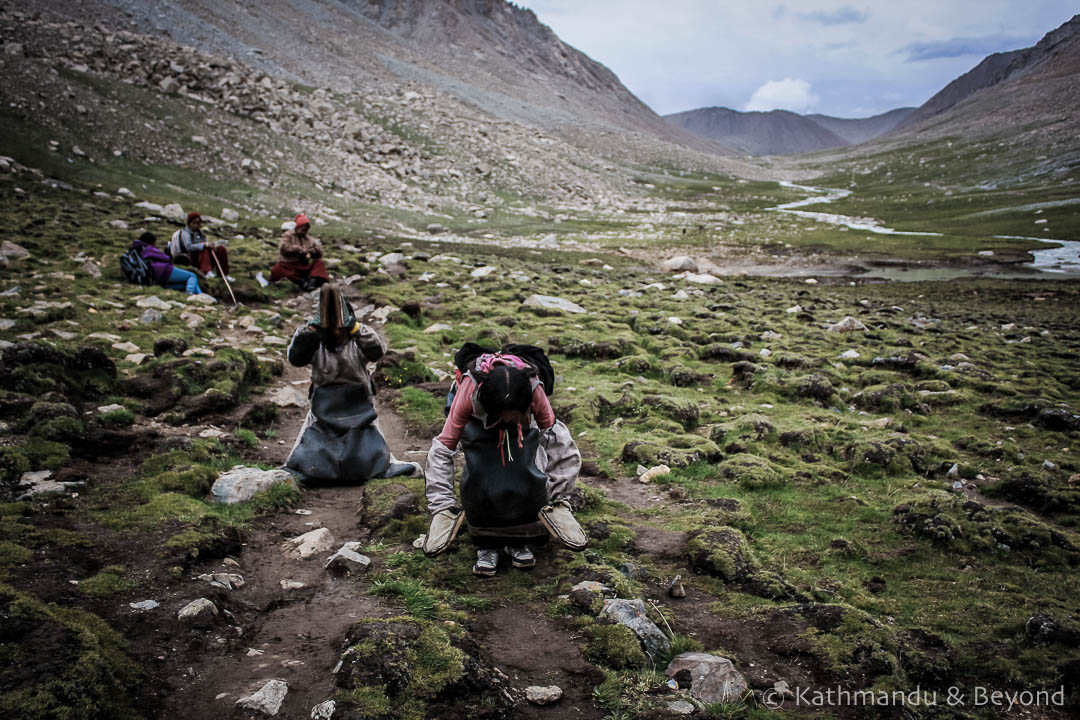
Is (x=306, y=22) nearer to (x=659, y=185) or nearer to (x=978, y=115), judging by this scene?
(x=659, y=185)

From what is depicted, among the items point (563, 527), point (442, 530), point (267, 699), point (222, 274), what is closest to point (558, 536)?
point (563, 527)

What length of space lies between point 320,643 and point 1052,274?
42.8 meters

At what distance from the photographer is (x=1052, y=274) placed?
32.2m

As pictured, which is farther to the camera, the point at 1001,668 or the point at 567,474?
the point at 567,474

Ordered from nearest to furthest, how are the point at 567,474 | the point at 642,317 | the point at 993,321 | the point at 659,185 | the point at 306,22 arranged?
the point at 567,474 < the point at 642,317 < the point at 993,321 < the point at 306,22 < the point at 659,185

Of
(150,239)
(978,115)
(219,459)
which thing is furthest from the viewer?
(978,115)

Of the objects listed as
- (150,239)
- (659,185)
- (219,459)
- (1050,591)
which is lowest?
(1050,591)

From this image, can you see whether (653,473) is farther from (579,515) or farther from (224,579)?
(224,579)

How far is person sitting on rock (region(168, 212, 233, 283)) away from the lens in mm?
15250

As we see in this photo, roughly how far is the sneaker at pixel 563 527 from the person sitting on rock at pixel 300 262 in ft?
44.8

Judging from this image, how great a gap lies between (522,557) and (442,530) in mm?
879

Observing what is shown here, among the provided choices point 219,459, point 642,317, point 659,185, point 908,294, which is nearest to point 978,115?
point 659,185

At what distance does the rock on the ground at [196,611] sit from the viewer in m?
4.27

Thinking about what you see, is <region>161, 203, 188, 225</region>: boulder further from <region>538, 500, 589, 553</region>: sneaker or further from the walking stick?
<region>538, 500, 589, 553</region>: sneaker
